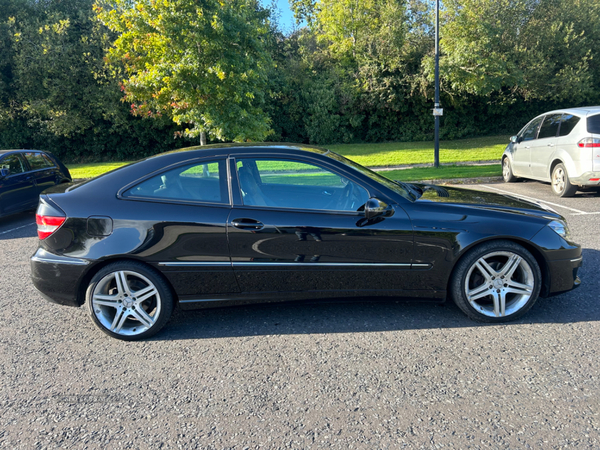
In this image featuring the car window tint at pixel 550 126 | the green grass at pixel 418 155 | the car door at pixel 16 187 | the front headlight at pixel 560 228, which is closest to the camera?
the front headlight at pixel 560 228

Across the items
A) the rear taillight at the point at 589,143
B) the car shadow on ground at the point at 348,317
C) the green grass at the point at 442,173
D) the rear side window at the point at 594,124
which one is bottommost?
the car shadow on ground at the point at 348,317

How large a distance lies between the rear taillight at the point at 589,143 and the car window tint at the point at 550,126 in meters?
0.93

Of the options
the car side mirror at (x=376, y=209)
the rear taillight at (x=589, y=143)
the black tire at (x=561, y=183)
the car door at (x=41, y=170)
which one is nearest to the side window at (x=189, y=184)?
the car side mirror at (x=376, y=209)

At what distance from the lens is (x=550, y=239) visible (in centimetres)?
355

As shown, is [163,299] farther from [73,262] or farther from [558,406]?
[558,406]

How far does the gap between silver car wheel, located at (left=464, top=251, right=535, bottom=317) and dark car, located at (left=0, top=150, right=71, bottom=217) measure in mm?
8697

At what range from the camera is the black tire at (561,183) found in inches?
347

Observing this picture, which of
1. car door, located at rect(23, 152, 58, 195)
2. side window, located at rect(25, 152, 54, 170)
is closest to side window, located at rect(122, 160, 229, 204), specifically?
car door, located at rect(23, 152, 58, 195)

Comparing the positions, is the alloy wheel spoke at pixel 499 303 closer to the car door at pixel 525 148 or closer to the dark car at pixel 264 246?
the dark car at pixel 264 246

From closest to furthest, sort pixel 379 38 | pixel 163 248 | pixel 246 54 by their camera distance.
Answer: pixel 163 248
pixel 246 54
pixel 379 38

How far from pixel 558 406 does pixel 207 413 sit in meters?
2.05

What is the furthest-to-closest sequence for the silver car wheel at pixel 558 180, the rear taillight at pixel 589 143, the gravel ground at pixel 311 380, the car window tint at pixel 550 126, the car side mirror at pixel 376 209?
the car window tint at pixel 550 126
the silver car wheel at pixel 558 180
the rear taillight at pixel 589 143
the car side mirror at pixel 376 209
the gravel ground at pixel 311 380

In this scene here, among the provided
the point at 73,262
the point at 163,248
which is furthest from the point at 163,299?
the point at 73,262

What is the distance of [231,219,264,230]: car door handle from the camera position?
344cm
